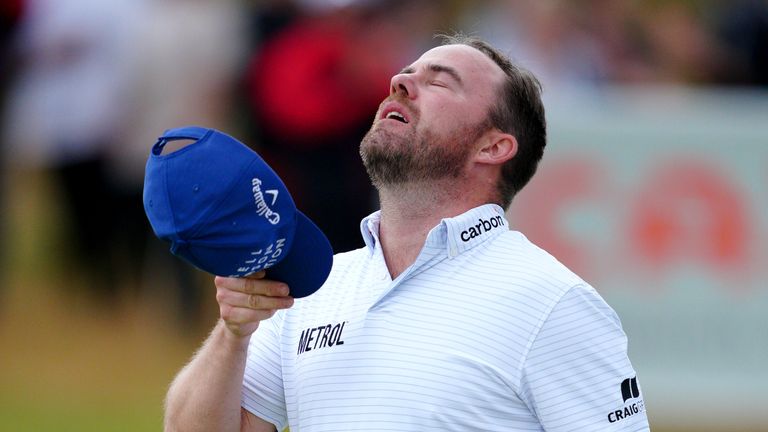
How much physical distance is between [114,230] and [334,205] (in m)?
1.76

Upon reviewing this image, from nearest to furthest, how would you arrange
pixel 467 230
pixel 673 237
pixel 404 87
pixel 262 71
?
pixel 467 230
pixel 404 87
pixel 673 237
pixel 262 71

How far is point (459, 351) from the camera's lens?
3777 mm

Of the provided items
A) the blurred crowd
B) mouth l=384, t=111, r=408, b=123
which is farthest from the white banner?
mouth l=384, t=111, r=408, b=123

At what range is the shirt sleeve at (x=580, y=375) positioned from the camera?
371 centimetres

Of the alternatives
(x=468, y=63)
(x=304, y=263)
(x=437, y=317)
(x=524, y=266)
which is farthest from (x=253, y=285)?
(x=468, y=63)

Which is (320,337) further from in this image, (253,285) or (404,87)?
(404,87)

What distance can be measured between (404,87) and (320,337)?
777mm

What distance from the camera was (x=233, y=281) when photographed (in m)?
3.69

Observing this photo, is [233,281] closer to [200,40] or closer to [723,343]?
[723,343]

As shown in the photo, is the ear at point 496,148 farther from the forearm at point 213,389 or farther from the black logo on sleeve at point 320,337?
the forearm at point 213,389

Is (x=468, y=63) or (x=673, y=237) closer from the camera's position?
(x=468, y=63)

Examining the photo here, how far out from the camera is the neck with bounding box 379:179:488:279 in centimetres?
412

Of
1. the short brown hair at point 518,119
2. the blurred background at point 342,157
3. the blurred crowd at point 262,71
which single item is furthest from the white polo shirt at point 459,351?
the blurred crowd at point 262,71

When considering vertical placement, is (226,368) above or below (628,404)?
above
